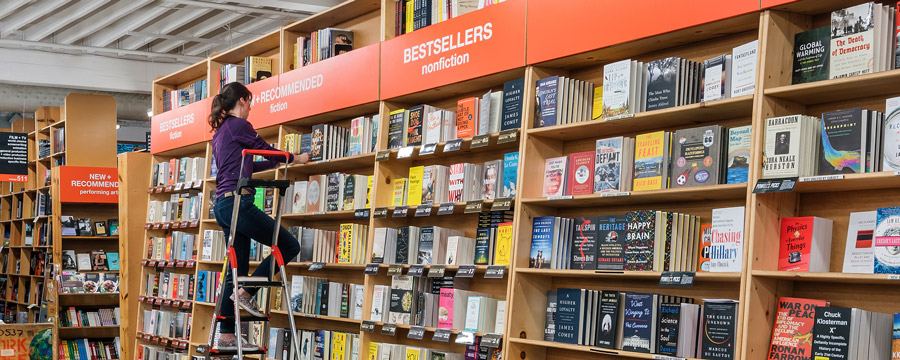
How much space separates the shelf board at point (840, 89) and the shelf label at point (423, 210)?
7.28ft

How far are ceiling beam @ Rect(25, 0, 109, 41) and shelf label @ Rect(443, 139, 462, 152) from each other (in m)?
6.85

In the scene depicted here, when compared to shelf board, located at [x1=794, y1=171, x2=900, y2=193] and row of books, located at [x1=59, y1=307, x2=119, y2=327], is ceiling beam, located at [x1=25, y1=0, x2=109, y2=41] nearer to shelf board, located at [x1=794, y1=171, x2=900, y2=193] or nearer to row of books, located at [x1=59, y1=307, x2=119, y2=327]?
row of books, located at [x1=59, y1=307, x2=119, y2=327]

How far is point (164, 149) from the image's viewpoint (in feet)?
29.0

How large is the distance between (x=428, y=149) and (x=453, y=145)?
9.4 inches

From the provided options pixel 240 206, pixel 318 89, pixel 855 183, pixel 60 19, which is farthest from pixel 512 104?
pixel 60 19

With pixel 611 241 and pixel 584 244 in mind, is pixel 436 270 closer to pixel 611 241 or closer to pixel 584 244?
pixel 584 244

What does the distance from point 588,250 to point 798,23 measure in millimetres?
1421

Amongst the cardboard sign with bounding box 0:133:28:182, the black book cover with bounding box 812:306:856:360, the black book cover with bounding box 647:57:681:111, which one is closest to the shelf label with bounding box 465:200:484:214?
the black book cover with bounding box 647:57:681:111

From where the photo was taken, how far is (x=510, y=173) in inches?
186

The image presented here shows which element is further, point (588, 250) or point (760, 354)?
point (588, 250)

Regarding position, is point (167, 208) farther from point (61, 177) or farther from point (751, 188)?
point (751, 188)

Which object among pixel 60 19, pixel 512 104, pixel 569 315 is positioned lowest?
pixel 569 315

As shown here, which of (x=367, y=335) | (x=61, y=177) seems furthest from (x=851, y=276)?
(x=61, y=177)

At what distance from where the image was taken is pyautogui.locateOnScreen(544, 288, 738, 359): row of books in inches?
144
